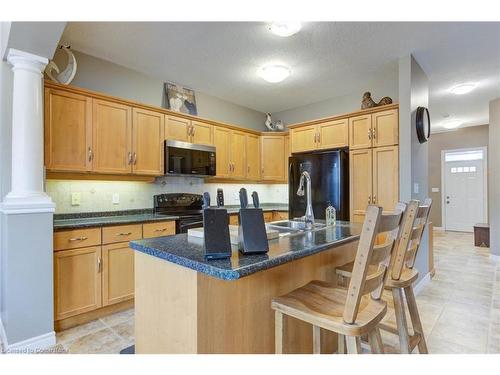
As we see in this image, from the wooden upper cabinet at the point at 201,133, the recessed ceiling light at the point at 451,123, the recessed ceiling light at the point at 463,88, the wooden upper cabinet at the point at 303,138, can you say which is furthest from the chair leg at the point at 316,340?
the recessed ceiling light at the point at 451,123

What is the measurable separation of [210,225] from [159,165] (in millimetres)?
2396

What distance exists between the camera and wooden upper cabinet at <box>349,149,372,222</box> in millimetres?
3531

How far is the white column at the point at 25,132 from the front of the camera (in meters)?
2.05

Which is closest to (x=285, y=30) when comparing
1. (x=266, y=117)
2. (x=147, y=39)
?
(x=147, y=39)

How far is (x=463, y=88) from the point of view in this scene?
4105 millimetres

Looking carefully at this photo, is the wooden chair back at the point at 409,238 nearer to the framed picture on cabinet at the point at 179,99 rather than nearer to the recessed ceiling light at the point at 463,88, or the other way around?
the framed picture on cabinet at the point at 179,99

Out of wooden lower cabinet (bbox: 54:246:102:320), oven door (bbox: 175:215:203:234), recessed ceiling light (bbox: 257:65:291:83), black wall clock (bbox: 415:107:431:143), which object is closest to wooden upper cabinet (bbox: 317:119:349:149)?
black wall clock (bbox: 415:107:431:143)

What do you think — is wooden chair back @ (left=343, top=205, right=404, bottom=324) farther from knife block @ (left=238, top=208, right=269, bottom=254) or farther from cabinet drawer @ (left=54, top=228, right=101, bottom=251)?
cabinet drawer @ (left=54, top=228, right=101, bottom=251)

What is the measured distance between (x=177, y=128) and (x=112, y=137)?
84 cm

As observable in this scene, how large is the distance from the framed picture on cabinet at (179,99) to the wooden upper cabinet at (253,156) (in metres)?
0.98

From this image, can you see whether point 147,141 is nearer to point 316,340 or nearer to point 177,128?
point 177,128
